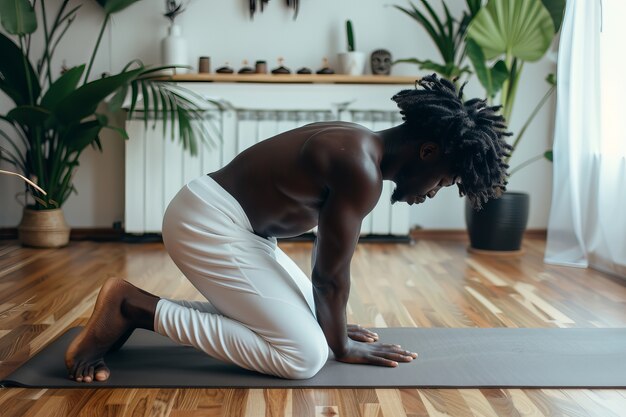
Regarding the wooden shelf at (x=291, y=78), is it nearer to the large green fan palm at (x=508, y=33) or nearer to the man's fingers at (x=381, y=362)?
the large green fan palm at (x=508, y=33)

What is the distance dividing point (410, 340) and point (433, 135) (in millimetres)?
682

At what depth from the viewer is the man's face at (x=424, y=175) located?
171 cm

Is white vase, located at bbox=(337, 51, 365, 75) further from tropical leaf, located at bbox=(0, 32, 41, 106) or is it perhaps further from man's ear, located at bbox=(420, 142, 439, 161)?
man's ear, located at bbox=(420, 142, 439, 161)

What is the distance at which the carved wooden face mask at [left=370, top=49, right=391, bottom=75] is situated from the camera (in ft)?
13.1

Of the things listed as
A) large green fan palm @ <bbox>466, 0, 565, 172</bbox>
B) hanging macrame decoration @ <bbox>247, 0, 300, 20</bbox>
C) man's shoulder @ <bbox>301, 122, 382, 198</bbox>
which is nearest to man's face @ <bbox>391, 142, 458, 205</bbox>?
man's shoulder @ <bbox>301, 122, 382, 198</bbox>

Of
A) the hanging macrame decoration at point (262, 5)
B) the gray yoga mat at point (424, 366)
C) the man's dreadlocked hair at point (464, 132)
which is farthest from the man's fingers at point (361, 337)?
the hanging macrame decoration at point (262, 5)

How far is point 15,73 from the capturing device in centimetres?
351

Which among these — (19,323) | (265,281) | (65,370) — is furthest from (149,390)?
(19,323)

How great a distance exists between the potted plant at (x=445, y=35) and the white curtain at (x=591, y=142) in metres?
0.53

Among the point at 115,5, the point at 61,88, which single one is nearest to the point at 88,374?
the point at 61,88

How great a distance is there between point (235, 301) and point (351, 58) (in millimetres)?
2469

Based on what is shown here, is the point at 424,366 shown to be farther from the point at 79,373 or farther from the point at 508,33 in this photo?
the point at 508,33

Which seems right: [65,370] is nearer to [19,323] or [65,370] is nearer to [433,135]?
[19,323]

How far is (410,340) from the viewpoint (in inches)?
82.0
